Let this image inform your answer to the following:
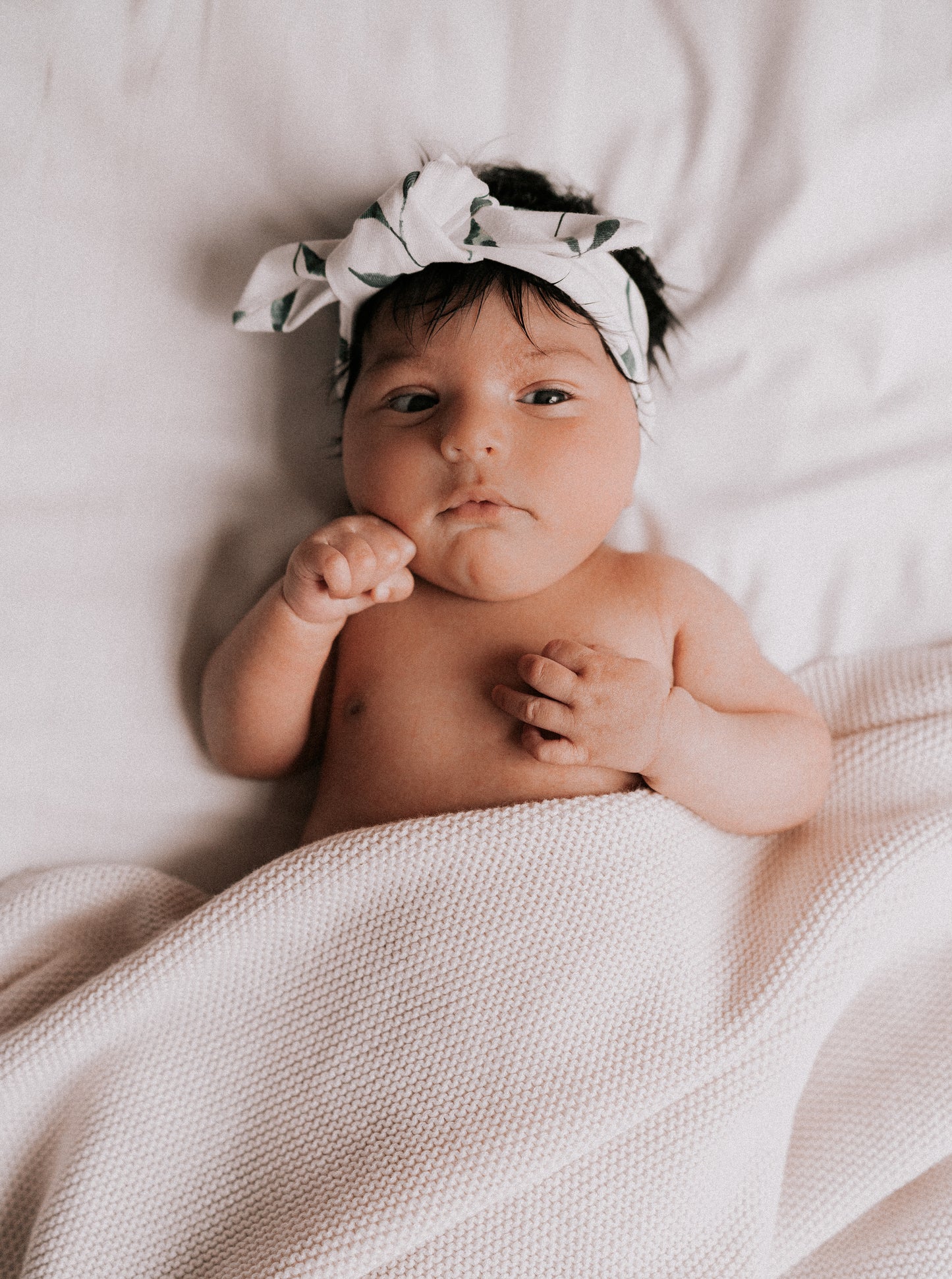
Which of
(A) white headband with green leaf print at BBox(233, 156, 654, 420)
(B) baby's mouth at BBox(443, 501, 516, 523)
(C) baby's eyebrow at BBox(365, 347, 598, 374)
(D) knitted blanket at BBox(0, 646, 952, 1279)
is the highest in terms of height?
(A) white headband with green leaf print at BBox(233, 156, 654, 420)

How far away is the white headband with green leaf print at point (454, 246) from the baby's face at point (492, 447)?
0.04 m

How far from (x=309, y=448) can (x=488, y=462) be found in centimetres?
32

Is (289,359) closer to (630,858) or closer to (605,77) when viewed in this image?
(605,77)

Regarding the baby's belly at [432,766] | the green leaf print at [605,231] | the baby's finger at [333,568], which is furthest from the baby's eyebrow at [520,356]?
the baby's belly at [432,766]

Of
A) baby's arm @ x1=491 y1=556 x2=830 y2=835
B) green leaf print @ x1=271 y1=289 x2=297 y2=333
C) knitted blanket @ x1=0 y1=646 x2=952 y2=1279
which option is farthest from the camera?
green leaf print @ x1=271 y1=289 x2=297 y2=333

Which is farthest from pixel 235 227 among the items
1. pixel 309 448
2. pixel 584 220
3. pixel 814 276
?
pixel 814 276

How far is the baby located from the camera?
101 cm

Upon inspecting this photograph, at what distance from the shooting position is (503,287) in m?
1.06

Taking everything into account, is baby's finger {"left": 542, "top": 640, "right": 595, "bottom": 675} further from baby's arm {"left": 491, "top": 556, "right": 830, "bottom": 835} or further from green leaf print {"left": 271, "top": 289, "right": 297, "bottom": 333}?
green leaf print {"left": 271, "top": 289, "right": 297, "bottom": 333}

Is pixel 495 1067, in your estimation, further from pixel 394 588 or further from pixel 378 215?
pixel 378 215

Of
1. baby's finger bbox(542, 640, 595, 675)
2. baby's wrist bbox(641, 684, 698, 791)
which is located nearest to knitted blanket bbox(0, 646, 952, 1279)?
baby's wrist bbox(641, 684, 698, 791)

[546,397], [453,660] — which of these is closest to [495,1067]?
[453,660]

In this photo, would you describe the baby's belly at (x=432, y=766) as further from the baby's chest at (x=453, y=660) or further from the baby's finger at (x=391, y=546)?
the baby's finger at (x=391, y=546)

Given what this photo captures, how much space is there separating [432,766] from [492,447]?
12.8 inches
